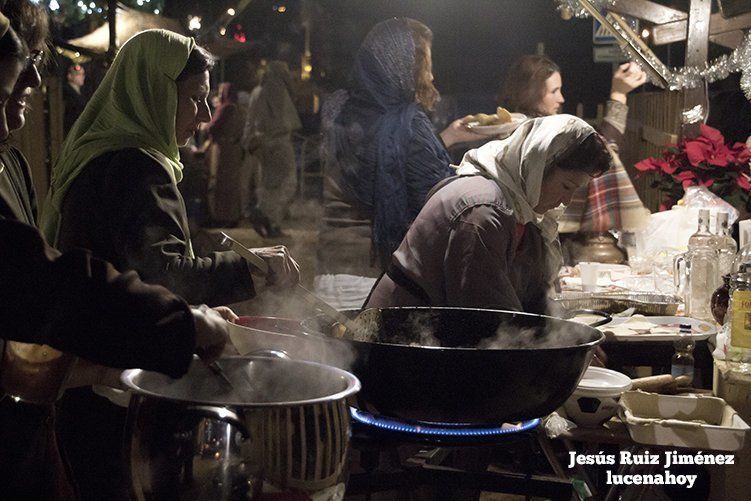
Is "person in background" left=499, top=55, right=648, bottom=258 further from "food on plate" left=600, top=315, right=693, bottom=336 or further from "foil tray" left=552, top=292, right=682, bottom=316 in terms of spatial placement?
"food on plate" left=600, top=315, right=693, bottom=336

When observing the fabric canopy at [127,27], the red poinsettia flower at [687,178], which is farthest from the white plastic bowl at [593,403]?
the fabric canopy at [127,27]

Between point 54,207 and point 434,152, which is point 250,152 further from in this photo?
point 54,207

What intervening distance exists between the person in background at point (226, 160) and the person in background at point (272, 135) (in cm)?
25

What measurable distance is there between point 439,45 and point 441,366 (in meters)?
9.22

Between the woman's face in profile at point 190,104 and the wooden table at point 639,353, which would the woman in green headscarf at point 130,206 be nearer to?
the woman's face in profile at point 190,104

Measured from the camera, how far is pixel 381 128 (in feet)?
14.1

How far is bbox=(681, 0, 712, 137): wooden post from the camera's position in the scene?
552 centimetres

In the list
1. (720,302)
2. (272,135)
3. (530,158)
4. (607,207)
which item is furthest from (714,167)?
(272,135)

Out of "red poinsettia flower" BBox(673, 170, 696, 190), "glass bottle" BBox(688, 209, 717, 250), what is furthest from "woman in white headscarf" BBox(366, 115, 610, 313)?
"red poinsettia flower" BBox(673, 170, 696, 190)

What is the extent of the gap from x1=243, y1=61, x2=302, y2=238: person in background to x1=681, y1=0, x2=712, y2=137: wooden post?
16.4 ft

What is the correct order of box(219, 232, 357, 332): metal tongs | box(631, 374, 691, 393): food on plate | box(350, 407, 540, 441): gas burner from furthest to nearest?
box(631, 374, 691, 393): food on plate
box(219, 232, 357, 332): metal tongs
box(350, 407, 540, 441): gas burner

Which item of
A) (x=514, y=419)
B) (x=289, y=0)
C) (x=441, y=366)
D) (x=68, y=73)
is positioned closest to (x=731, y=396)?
(x=514, y=419)

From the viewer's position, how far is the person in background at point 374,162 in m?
4.30

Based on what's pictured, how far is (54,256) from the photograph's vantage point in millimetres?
1365
